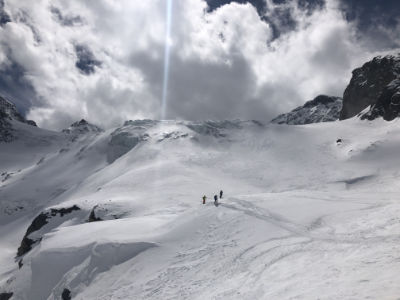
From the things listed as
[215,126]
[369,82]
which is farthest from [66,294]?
[369,82]

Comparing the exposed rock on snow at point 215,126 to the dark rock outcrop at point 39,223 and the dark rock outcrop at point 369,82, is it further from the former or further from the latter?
the dark rock outcrop at point 39,223

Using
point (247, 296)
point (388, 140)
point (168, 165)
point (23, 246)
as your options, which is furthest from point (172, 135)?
point (247, 296)

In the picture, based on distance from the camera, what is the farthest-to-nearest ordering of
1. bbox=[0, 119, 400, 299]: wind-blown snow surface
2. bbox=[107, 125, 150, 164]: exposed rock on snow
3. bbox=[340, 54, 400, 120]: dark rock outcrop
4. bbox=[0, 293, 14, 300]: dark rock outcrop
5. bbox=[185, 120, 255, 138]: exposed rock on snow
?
bbox=[107, 125, 150, 164]: exposed rock on snow < bbox=[340, 54, 400, 120]: dark rock outcrop < bbox=[185, 120, 255, 138]: exposed rock on snow < bbox=[0, 293, 14, 300]: dark rock outcrop < bbox=[0, 119, 400, 299]: wind-blown snow surface

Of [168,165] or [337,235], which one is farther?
[168,165]

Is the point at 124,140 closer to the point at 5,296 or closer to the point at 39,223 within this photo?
the point at 39,223

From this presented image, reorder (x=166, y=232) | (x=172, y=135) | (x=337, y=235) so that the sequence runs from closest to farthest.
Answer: (x=337, y=235) < (x=166, y=232) < (x=172, y=135)

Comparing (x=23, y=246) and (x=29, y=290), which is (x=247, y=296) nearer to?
(x=29, y=290)

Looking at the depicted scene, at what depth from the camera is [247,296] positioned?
14805 mm

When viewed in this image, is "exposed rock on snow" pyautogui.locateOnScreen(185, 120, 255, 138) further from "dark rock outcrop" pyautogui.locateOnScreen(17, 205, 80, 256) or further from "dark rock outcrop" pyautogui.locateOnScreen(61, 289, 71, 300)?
"dark rock outcrop" pyautogui.locateOnScreen(61, 289, 71, 300)

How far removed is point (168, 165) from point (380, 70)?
92830mm

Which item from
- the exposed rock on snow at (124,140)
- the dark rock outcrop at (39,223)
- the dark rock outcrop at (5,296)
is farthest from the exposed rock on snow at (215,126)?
the dark rock outcrop at (5,296)

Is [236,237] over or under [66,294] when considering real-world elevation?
over

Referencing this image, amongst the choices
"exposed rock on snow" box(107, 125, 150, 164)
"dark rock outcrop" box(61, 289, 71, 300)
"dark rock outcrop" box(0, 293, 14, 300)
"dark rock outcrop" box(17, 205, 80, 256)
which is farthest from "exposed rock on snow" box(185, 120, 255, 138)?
"dark rock outcrop" box(61, 289, 71, 300)

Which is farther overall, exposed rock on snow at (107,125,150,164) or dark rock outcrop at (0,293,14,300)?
exposed rock on snow at (107,125,150,164)
